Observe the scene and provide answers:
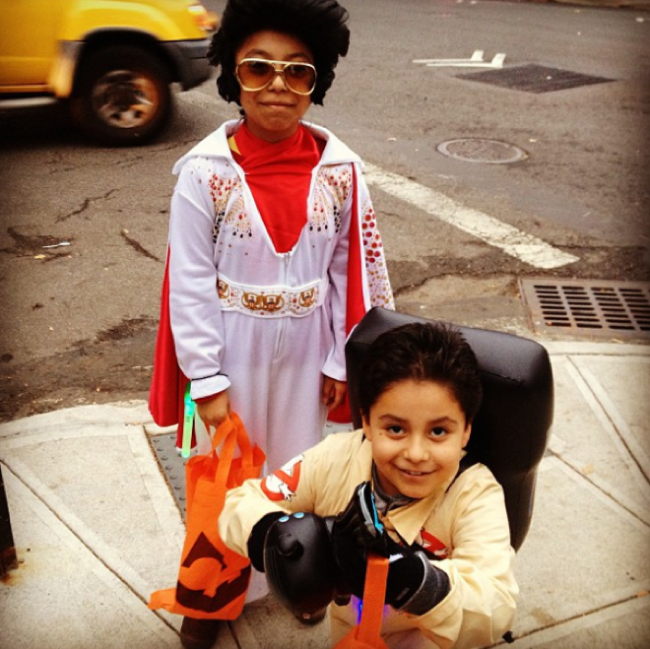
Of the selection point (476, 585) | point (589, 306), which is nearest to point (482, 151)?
point (589, 306)

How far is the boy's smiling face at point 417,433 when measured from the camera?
71.2 inches

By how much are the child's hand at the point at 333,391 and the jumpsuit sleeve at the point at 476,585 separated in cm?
67

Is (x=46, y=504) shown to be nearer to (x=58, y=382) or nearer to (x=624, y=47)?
(x=58, y=382)

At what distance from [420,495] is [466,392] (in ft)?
0.81

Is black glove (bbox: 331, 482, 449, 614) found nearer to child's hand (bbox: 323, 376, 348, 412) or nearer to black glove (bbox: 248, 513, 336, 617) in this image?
black glove (bbox: 248, 513, 336, 617)

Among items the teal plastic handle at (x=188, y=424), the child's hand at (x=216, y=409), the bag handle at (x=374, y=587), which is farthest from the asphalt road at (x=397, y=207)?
the bag handle at (x=374, y=587)

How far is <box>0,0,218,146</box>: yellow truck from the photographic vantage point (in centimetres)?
678

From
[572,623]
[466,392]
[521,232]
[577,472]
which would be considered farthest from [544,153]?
[466,392]

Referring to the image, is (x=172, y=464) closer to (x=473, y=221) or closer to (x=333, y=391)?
(x=333, y=391)

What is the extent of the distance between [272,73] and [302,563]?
125cm

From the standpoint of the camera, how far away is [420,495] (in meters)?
1.87

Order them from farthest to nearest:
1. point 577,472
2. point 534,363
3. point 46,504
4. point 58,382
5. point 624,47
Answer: point 624,47, point 58,382, point 577,472, point 46,504, point 534,363

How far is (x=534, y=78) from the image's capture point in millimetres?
10672

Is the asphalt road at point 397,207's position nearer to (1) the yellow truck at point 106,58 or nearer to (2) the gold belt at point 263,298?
(1) the yellow truck at point 106,58
